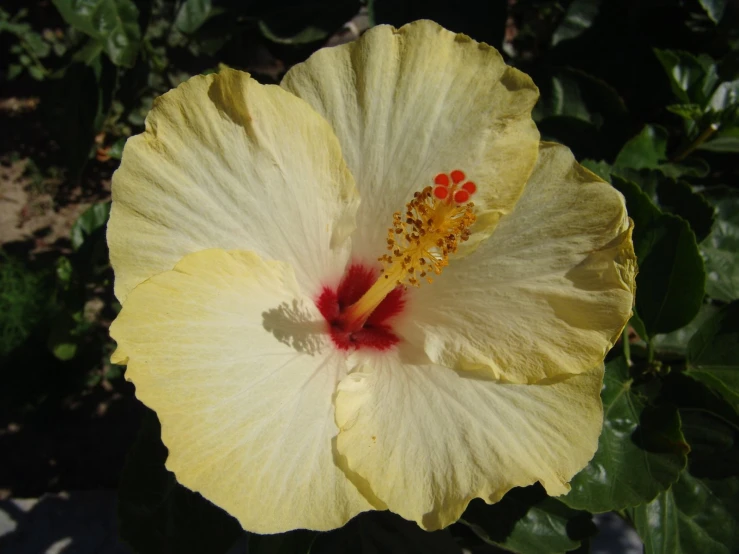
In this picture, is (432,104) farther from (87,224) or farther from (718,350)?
(87,224)

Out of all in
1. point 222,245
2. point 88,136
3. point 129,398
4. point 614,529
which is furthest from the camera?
point 129,398

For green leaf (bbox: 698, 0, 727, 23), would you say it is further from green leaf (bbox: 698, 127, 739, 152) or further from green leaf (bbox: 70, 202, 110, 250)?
green leaf (bbox: 70, 202, 110, 250)

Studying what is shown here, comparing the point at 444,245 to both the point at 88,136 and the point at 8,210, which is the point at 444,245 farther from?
the point at 8,210

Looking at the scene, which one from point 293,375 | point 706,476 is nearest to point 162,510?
point 293,375

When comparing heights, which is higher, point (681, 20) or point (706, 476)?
point (681, 20)

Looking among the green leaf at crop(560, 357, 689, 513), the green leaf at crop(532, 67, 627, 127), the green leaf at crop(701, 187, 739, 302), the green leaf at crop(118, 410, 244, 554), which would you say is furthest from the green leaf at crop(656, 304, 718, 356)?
the green leaf at crop(118, 410, 244, 554)

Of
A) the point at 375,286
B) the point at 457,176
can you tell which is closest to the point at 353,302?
the point at 375,286

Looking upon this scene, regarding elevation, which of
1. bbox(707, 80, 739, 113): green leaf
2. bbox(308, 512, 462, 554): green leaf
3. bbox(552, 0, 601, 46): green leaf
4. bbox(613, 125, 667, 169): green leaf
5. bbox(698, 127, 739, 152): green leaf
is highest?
bbox(552, 0, 601, 46): green leaf
